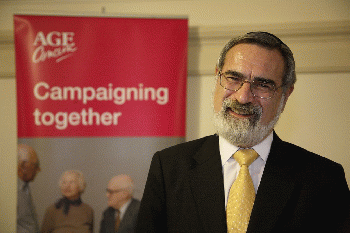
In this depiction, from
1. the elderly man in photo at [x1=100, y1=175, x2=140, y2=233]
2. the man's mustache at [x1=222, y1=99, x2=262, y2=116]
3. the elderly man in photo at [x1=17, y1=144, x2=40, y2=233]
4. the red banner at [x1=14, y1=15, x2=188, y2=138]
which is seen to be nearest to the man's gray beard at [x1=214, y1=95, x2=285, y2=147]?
the man's mustache at [x1=222, y1=99, x2=262, y2=116]

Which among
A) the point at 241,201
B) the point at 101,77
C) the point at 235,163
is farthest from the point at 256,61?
the point at 101,77

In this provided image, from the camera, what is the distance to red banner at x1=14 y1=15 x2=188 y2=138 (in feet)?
7.75

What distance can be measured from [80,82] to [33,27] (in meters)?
0.49

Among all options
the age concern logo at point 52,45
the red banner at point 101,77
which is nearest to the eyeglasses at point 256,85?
the red banner at point 101,77

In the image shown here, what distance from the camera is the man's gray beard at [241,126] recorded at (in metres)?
1.15

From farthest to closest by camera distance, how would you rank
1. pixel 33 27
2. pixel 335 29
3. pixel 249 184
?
pixel 335 29
pixel 33 27
pixel 249 184

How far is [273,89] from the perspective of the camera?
118 cm

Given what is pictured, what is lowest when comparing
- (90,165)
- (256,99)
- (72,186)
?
(72,186)

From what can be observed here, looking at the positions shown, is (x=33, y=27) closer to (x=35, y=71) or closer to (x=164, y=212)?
(x=35, y=71)

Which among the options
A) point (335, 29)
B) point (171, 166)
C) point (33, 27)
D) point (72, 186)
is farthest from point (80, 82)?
point (335, 29)

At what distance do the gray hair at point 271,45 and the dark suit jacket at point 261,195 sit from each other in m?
0.25

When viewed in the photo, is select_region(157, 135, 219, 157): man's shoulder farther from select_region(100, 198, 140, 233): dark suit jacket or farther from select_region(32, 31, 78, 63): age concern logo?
select_region(32, 31, 78, 63): age concern logo

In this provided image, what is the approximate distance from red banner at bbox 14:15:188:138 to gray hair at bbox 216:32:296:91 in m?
1.17

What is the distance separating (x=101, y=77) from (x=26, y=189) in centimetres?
94
